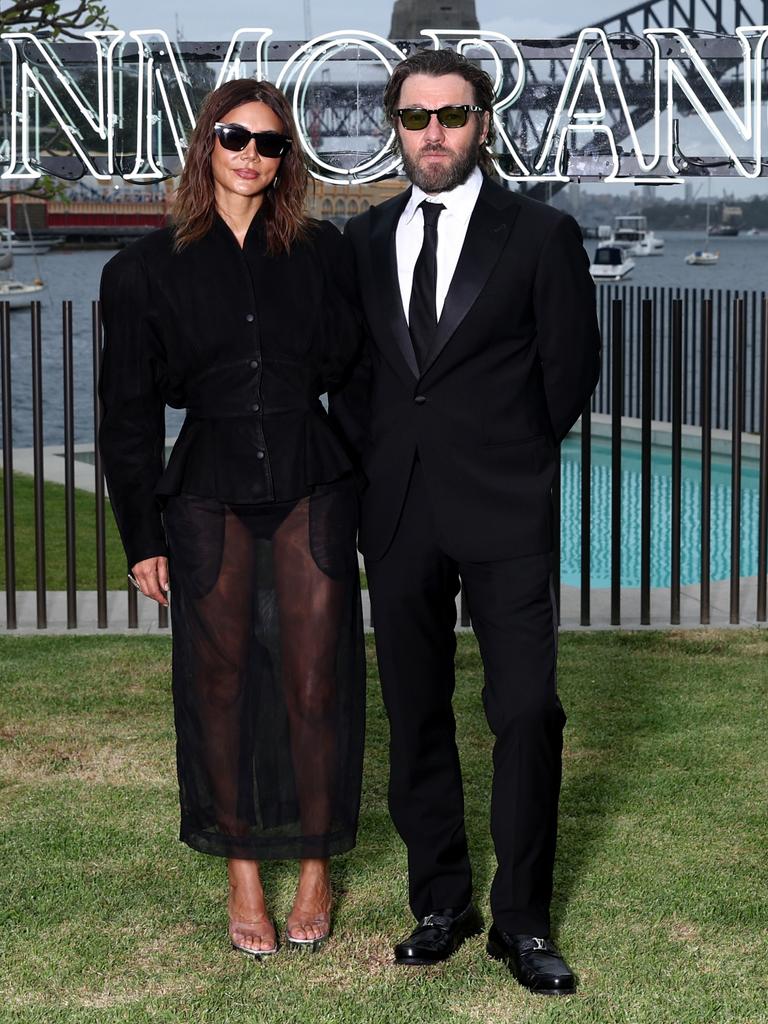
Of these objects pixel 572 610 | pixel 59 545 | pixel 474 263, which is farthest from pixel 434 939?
pixel 59 545

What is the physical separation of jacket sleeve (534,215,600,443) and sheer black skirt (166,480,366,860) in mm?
509

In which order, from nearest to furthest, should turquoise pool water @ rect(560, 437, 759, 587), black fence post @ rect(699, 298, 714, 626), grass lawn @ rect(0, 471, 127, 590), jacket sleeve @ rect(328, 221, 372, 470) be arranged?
jacket sleeve @ rect(328, 221, 372, 470), black fence post @ rect(699, 298, 714, 626), grass lawn @ rect(0, 471, 127, 590), turquoise pool water @ rect(560, 437, 759, 587)

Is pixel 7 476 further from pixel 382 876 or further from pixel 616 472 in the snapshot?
pixel 382 876

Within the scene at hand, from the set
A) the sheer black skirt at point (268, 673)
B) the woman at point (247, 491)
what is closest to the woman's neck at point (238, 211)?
the woman at point (247, 491)

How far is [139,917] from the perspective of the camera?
3.86 m

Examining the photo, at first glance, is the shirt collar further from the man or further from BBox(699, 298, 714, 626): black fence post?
BBox(699, 298, 714, 626): black fence post

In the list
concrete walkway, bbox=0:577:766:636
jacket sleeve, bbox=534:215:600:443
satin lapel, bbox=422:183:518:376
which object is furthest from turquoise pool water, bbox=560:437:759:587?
satin lapel, bbox=422:183:518:376

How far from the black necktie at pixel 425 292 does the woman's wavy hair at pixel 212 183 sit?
0.29m

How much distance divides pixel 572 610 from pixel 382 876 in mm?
3349

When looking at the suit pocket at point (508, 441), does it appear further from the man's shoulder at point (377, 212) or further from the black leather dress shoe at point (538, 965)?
the black leather dress shoe at point (538, 965)

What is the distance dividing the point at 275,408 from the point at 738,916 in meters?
1.66

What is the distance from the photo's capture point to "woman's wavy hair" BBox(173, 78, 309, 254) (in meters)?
3.41

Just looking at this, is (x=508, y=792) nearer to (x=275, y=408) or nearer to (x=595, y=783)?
(x=275, y=408)

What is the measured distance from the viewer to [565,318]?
11.0 ft
